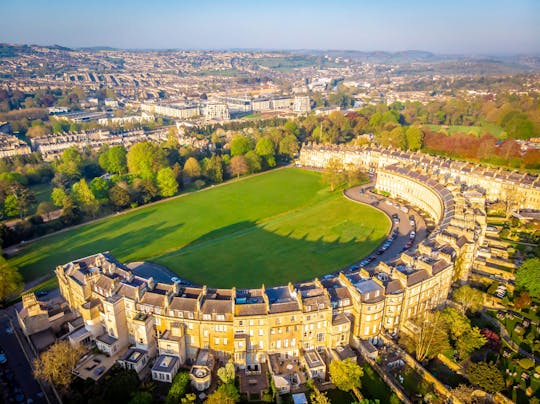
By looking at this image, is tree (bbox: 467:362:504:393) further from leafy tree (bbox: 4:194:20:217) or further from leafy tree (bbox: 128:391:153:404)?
leafy tree (bbox: 4:194:20:217)

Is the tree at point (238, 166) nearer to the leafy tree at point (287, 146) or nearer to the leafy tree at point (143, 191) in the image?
the leafy tree at point (287, 146)

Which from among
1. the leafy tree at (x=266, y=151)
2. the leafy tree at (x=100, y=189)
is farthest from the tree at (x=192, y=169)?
the leafy tree at (x=266, y=151)

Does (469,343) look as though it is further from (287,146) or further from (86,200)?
(287,146)

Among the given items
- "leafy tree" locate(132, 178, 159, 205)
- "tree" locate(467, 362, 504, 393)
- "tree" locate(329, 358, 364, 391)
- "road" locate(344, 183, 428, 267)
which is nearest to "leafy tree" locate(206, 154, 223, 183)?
"leafy tree" locate(132, 178, 159, 205)

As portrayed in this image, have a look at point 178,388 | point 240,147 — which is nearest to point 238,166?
point 240,147

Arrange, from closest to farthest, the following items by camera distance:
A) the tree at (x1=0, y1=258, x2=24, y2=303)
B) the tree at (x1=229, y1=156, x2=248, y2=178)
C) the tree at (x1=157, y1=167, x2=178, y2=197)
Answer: the tree at (x1=0, y1=258, x2=24, y2=303) → the tree at (x1=157, y1=167, x2=178, y2=197) → the tree at (x1=229, y1=156, x2=248, y2=178)

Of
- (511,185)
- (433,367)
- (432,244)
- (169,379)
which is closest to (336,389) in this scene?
(433,367)
